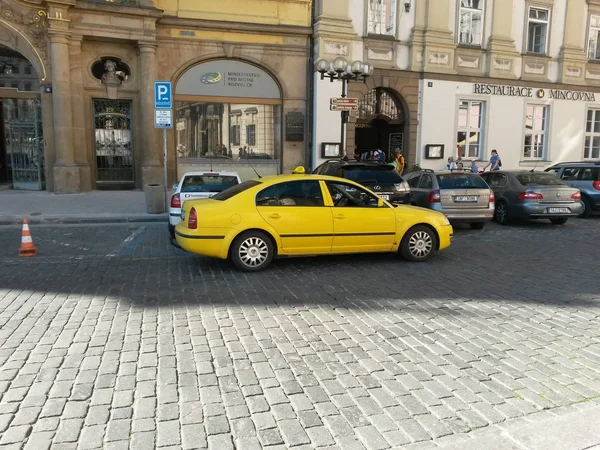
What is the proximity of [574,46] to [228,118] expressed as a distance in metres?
16.4

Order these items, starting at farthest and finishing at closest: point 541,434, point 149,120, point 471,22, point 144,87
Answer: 1. point 471,22
2. point 149,120
3. point 144,87
4. point 541,434

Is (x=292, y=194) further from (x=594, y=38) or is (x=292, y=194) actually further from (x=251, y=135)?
(x=594, y=38)

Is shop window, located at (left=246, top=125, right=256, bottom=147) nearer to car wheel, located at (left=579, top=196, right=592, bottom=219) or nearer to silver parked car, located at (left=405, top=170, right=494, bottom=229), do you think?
silver parked car, located at (left=405, top=170, right=494, bottom=229)

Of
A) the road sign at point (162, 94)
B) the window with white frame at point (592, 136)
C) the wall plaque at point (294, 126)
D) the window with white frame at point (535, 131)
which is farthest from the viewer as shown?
the window with white frame at point (592, 136)

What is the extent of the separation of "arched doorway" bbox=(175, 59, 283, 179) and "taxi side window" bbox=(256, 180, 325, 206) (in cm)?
1162

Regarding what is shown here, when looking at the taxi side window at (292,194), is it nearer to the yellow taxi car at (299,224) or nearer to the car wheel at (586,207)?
the yellow taxi car at (299,224)

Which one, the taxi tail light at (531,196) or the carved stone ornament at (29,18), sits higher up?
the carved stone ornament at (29,18)

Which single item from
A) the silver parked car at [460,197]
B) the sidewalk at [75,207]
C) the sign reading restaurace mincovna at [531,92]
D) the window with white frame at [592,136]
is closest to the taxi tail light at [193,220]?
the sidewalk at [75,207]

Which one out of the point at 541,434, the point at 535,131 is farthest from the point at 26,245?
the point at 535,131

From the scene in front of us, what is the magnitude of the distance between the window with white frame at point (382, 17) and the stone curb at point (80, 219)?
12215 millimetres

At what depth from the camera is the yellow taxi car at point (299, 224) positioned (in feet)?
23.2

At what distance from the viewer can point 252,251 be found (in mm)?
7172

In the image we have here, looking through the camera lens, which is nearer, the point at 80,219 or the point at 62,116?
the point at 80,219

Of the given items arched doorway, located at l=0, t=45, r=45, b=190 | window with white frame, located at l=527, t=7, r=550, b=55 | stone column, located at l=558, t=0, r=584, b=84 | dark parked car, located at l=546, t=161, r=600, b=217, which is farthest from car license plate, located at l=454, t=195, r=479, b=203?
stone column, located at l=558, t=0, r=584, b=84
